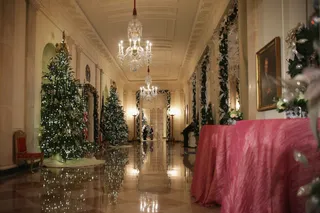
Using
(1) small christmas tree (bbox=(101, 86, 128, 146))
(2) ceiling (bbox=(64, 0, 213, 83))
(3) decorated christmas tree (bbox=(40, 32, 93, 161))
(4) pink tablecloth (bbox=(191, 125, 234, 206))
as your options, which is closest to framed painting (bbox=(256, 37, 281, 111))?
(4) pink tablecloth (bbox=(191, 125, 234, 206))

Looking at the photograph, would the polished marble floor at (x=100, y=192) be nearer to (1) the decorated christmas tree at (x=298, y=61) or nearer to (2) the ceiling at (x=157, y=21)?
(1) the decorated christmas tree at (x=298, y=61)

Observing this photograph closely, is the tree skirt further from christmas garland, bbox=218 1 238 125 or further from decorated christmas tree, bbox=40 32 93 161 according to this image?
christmas garland, bbox=218 1 238 125

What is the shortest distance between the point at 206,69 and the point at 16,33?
24.7 ft

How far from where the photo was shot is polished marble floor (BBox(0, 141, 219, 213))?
3732mm

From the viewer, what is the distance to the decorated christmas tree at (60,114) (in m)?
8.22

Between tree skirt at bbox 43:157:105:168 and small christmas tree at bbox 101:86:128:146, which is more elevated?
small christmas tree at bbox 101:86:128:146

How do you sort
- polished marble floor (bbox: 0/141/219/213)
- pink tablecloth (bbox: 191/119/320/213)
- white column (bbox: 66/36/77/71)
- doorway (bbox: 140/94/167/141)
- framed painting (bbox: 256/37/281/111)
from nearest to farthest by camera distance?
pink tablecloth (bbox: 191/119/320/213), polished marble floor (bbox: 0/141/219/213), framed painting (bbox: 256/37/281/111), white column (bbox: 66/36/77/71), doorway (bbox: 140/94/167/141)

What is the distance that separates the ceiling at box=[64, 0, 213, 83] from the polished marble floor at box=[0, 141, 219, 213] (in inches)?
230

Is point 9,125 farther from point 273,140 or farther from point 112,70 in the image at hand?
point 112,70

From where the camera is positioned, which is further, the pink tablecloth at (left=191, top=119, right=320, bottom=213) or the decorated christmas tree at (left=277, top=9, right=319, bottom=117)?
the decorated christmas tree at (left=277, top=9, right=319, bottom=117)

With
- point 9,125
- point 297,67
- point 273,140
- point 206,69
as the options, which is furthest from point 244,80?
point 206,69

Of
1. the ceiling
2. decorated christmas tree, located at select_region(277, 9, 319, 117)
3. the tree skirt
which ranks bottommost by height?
the tree skirt

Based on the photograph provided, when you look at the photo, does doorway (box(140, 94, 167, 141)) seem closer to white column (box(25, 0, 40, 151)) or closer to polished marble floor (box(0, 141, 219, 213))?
white column (box(25, 0, 40, 151))

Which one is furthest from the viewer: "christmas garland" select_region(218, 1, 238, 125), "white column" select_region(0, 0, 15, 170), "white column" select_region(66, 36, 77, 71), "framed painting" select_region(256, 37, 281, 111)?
"white column" select_region(66, 36, 77, 71)
